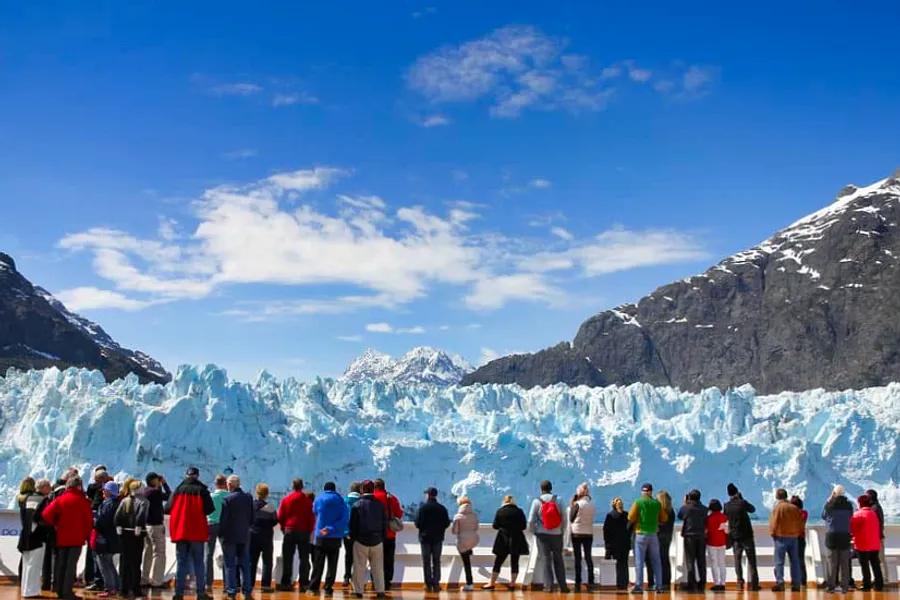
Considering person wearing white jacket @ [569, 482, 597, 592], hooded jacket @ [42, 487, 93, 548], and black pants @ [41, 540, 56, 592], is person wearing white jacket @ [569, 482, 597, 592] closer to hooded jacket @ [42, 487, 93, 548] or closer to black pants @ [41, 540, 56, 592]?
hooded jacket @ [42, 487, 93, 548]

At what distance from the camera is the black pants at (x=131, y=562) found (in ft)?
32.3

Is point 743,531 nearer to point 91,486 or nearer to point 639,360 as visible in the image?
point 91,486

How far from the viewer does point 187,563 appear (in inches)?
392

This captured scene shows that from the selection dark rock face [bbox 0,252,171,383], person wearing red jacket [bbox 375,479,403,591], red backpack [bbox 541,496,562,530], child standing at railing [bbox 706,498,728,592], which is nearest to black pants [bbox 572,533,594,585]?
red backpack [bbox 541,496,562,530]

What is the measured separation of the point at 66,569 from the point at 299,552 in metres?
2.56

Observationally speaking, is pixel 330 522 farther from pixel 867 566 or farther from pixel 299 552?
pixel 867 566

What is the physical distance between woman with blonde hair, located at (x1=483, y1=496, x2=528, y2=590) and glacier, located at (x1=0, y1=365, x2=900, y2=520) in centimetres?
2273

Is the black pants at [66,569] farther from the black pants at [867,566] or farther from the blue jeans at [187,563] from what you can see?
Result: the black pants at [867,566]

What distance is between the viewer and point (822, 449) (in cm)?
3978

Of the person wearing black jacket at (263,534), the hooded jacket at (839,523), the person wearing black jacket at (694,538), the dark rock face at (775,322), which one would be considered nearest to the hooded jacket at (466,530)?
the person wearing black jacket at (263,534)

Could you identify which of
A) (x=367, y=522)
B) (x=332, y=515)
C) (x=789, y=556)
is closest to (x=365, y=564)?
(x=367, y=522)

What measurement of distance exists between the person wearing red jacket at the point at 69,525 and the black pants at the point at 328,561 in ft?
8.07

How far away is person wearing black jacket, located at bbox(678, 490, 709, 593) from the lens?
38.8 ft

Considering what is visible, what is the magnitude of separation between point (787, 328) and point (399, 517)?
110371 mm
